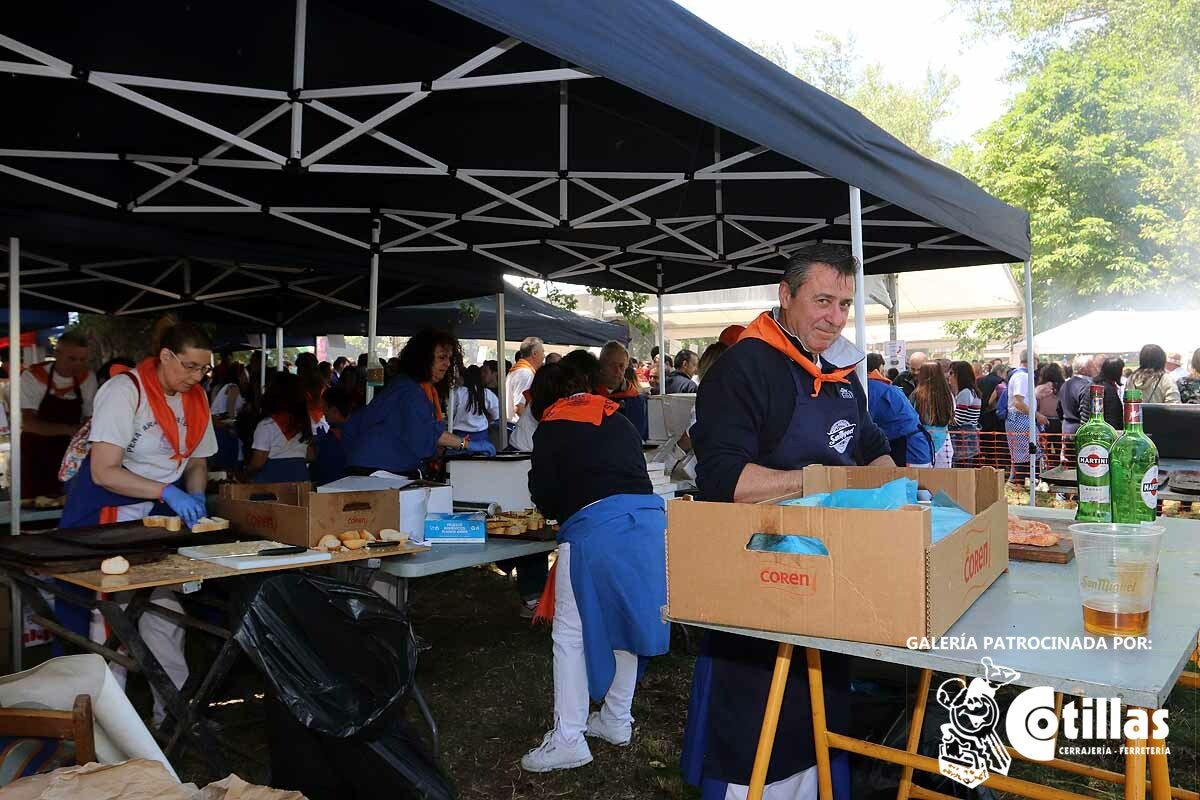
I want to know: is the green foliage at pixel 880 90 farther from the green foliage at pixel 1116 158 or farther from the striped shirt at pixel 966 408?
the striped shirt at pixel 966 408

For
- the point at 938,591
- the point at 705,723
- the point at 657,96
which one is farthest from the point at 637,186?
the point at 938,591

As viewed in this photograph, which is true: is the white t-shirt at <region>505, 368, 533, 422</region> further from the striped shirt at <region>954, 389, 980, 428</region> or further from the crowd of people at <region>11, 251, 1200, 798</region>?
the striped shirt at <region>954, 389, 980, 428</region>

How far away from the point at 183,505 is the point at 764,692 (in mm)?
2409

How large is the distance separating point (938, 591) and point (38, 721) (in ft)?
5.91

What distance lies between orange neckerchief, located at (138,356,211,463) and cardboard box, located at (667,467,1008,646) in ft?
7.97

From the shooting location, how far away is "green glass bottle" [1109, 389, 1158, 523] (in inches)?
84.1

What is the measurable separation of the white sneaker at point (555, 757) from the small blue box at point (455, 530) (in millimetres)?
883

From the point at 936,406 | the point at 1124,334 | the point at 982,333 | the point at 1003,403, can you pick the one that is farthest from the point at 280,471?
the point at 982,333

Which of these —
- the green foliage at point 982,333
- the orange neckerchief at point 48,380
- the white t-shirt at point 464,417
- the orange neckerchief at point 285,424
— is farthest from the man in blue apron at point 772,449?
the green foliage at point 982,333

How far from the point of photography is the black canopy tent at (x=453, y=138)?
2754 millimetres

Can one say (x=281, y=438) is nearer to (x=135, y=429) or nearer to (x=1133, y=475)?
(x=135, y=429)

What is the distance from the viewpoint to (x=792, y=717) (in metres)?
2.03

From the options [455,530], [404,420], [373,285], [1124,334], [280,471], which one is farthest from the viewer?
[1124,334]

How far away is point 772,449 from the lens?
2061 millimetres
